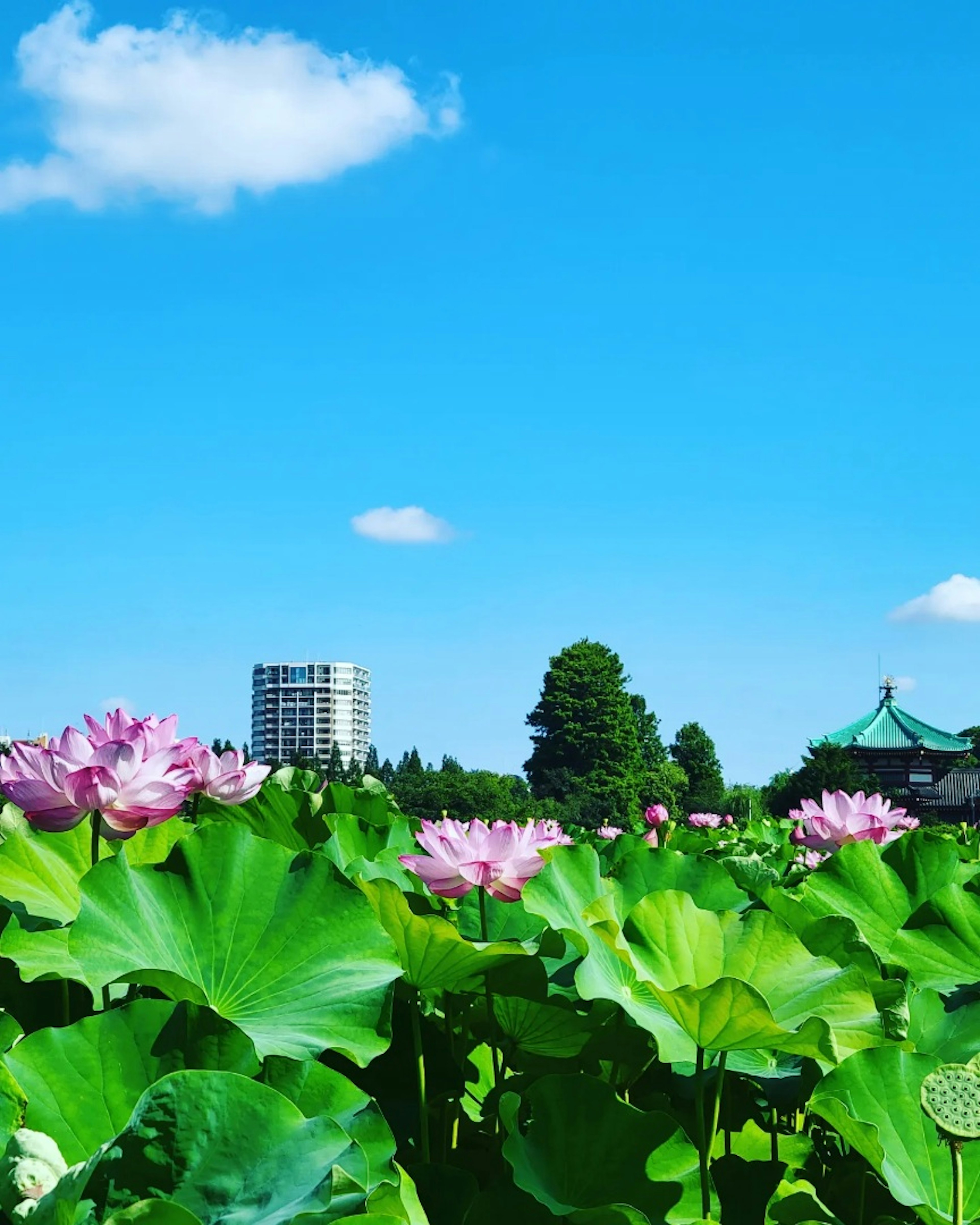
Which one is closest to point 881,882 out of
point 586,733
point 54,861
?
point 54,861

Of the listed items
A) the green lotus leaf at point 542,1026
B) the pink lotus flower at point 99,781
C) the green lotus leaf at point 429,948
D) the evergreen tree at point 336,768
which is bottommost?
the green lotus leaf at point 542,1026

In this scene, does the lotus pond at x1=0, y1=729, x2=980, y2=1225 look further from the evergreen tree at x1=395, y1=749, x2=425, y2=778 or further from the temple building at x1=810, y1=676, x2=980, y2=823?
the evergreen tree at x1=395, y1=749, x2=425, y2=778

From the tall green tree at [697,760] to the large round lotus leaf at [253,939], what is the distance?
172 feet

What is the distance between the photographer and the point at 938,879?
157cm

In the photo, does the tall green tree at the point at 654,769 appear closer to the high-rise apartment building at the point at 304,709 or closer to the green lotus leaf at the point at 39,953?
the green lotus leaf at the point at 39,953

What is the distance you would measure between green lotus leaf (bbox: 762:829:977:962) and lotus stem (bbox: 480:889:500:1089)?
0.42 metres

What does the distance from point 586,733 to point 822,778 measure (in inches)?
647

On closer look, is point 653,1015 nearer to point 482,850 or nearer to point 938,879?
point 482,850

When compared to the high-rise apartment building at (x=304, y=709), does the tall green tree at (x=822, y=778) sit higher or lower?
lower

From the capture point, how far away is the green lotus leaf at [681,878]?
1425 millimetres

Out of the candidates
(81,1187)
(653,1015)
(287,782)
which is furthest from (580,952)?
(287,782)

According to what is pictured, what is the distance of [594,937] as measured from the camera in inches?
41.4

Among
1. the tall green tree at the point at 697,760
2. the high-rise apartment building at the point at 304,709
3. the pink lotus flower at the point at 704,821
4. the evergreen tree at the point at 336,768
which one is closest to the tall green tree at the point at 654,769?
the tall green tree at the point at 697,760

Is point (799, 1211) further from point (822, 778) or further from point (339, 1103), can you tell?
point (822, 778)
